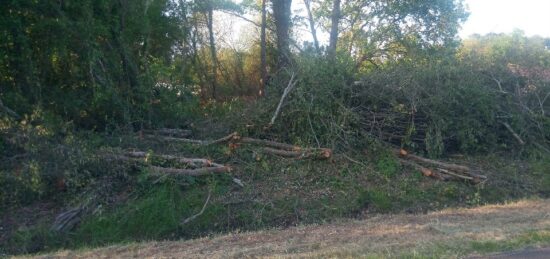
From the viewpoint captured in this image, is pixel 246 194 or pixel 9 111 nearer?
pixel 246 194

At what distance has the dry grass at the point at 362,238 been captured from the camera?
297 inches

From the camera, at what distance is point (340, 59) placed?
14164mm

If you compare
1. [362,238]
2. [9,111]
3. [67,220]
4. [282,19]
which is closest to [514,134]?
[362,238]

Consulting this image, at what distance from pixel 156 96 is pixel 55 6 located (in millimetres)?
3250

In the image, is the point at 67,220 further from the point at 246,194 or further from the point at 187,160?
the point at 246,194

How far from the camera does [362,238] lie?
8.27 m

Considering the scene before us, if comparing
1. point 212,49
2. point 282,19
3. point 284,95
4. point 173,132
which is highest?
point 282,19

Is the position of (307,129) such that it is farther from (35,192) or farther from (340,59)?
(35,192)

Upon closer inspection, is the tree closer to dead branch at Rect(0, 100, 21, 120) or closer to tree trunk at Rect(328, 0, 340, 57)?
tree trunk at Rect(328, 0, 340, 57)

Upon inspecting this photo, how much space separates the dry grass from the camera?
7.55 meters

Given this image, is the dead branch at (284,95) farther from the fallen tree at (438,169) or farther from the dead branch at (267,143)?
the fallen tree at (438,169)

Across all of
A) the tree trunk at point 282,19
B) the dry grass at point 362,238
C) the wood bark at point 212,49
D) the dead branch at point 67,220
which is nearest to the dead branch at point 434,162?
the dry grass at point 362,238

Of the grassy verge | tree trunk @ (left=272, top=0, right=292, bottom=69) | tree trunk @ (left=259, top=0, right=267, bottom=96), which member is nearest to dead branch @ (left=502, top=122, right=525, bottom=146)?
the grassy verge

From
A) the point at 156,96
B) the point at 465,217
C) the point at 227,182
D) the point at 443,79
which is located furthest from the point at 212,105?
the point at 465,217
